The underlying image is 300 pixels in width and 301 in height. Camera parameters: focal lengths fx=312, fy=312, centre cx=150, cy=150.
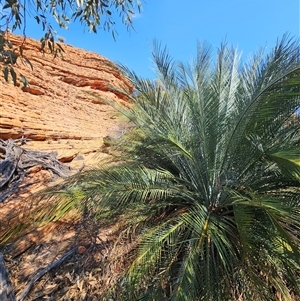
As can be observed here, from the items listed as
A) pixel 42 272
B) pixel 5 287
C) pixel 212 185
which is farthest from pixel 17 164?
pixel 212 185

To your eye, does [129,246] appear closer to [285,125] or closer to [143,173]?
[143,173]

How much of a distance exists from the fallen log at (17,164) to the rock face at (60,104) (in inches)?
11.8

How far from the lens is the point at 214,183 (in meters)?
2.63

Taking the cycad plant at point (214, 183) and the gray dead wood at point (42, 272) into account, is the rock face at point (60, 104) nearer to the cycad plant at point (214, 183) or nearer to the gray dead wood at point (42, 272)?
the cycad plant at point (214, 183)

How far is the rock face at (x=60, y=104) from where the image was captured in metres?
5.33

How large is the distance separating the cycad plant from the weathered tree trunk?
86cm

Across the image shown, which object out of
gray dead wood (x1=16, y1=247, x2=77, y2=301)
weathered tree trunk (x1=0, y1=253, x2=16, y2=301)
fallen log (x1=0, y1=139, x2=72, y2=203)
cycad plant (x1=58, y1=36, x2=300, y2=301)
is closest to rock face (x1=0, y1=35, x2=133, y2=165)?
fallen log (x1=0, y1=139, x2=72, y2=203)

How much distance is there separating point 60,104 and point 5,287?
19.1 feet

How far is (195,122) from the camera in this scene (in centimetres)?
288

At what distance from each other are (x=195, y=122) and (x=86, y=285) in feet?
5.55

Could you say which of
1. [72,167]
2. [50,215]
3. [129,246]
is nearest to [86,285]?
[129,246]

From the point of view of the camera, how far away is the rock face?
17.5 feet

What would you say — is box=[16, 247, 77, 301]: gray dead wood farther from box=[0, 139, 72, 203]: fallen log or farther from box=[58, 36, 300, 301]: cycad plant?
box=[0, 139, 72, 203]: fallen log

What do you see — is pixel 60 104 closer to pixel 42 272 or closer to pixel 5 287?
pixel 42 272
